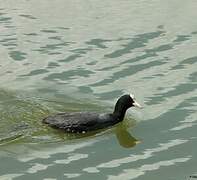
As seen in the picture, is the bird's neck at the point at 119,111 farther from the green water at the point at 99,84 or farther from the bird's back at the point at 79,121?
the green water at the point at 99,84

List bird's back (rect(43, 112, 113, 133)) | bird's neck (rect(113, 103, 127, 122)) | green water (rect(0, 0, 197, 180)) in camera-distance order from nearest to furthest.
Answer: green water (rect(0, 0, 197, 180)) → bird's back (rect(43, 112, 113, 133)) → bird's neck (rect(113, 103, 127, 122))

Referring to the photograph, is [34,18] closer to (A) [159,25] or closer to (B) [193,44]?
(A) [159,25]

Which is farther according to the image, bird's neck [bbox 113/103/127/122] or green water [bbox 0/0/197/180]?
bird's neck [bbox 113/103/127/122]

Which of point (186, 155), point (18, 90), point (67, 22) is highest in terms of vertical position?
point (67, 22)

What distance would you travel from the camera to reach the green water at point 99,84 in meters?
13.4

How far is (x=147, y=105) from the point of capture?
1625cm

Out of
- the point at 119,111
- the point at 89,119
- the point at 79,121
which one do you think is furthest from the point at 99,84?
the point at 79,121

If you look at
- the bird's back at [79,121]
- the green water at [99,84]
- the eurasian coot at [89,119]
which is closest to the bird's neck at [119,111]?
the eurasian coot at [89,119]

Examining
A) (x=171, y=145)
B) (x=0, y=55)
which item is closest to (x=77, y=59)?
(x=0, y=55)

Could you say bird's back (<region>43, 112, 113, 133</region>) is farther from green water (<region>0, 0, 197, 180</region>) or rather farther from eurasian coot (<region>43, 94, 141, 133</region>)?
green water (<region>0, 0, 197, 180</region>)

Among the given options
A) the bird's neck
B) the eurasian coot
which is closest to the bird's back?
the eurasian coot

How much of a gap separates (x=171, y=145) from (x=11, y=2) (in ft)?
41.1

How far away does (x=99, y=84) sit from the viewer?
17438 mm

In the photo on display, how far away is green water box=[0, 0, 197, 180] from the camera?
13422 millimetres
